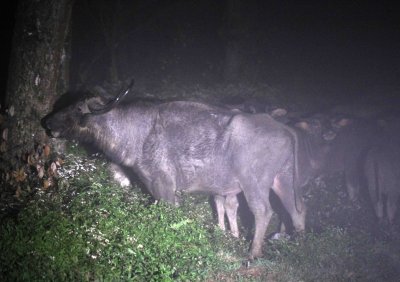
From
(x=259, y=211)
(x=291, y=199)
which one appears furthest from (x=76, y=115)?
(x=291, y=199)

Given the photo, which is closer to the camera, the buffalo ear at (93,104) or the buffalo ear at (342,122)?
the buffalo ear at (93,104)

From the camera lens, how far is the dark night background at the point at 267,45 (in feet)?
53.3

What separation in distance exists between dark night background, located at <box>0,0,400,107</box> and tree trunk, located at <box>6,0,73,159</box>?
7.43m

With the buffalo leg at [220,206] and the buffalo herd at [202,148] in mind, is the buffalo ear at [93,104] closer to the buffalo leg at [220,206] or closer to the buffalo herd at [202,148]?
the buffalo herd at [202,148]

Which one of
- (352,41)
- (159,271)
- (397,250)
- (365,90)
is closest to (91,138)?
(159,271)

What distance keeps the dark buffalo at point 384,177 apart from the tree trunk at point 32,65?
8588 mm

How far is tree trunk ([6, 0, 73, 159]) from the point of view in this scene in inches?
261

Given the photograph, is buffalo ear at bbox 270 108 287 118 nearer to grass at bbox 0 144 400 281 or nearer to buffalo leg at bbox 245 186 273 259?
buffalo leg at bbox 245 186 273 259

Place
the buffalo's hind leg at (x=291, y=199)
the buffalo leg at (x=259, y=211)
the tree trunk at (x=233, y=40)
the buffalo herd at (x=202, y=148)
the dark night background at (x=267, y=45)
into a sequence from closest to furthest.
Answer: the buffalo herd at (x=202, y=148), the buffalo leg at (x=259, y=211), the buffalo's hind leg at (x=291, y=199), the tree trunk at (x=233, y=40), the dark night background at (x=267, y=45)

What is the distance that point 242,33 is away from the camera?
51.7 ft

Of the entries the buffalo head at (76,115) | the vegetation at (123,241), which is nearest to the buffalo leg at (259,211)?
the vegetation at (123,241)

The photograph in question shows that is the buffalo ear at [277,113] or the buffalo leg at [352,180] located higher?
the buffalo ear at [277,113]

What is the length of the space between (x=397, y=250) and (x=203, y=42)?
1416 cm

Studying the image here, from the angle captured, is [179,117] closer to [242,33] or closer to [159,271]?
[159,271]
